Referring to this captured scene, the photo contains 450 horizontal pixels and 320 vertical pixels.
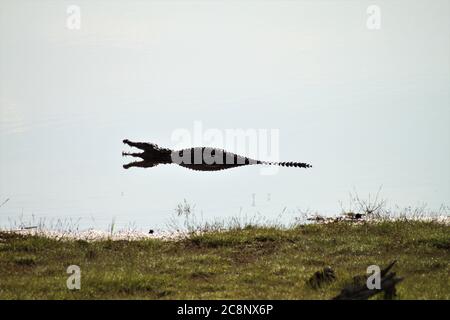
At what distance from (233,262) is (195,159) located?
28.8 ft

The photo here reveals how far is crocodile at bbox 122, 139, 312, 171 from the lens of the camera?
74.8 feet

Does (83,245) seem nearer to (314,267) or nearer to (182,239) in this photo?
(182,239)

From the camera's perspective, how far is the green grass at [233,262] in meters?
12.0

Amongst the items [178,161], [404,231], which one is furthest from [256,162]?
[404,231]

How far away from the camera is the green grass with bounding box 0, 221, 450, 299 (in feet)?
39.5

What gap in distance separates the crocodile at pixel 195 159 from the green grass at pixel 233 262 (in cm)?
526

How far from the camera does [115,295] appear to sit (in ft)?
39.3

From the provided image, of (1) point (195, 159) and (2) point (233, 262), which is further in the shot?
(1) point (195, 159)

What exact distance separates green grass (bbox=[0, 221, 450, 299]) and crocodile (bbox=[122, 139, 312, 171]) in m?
5.26

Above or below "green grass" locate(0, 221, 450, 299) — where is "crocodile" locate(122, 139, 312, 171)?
above

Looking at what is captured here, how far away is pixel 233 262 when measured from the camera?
1489 centimetres

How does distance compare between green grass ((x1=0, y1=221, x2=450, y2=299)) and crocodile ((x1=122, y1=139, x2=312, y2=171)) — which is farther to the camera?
crocodile ((x1=122, y1=139, x2=312, y2=171))
